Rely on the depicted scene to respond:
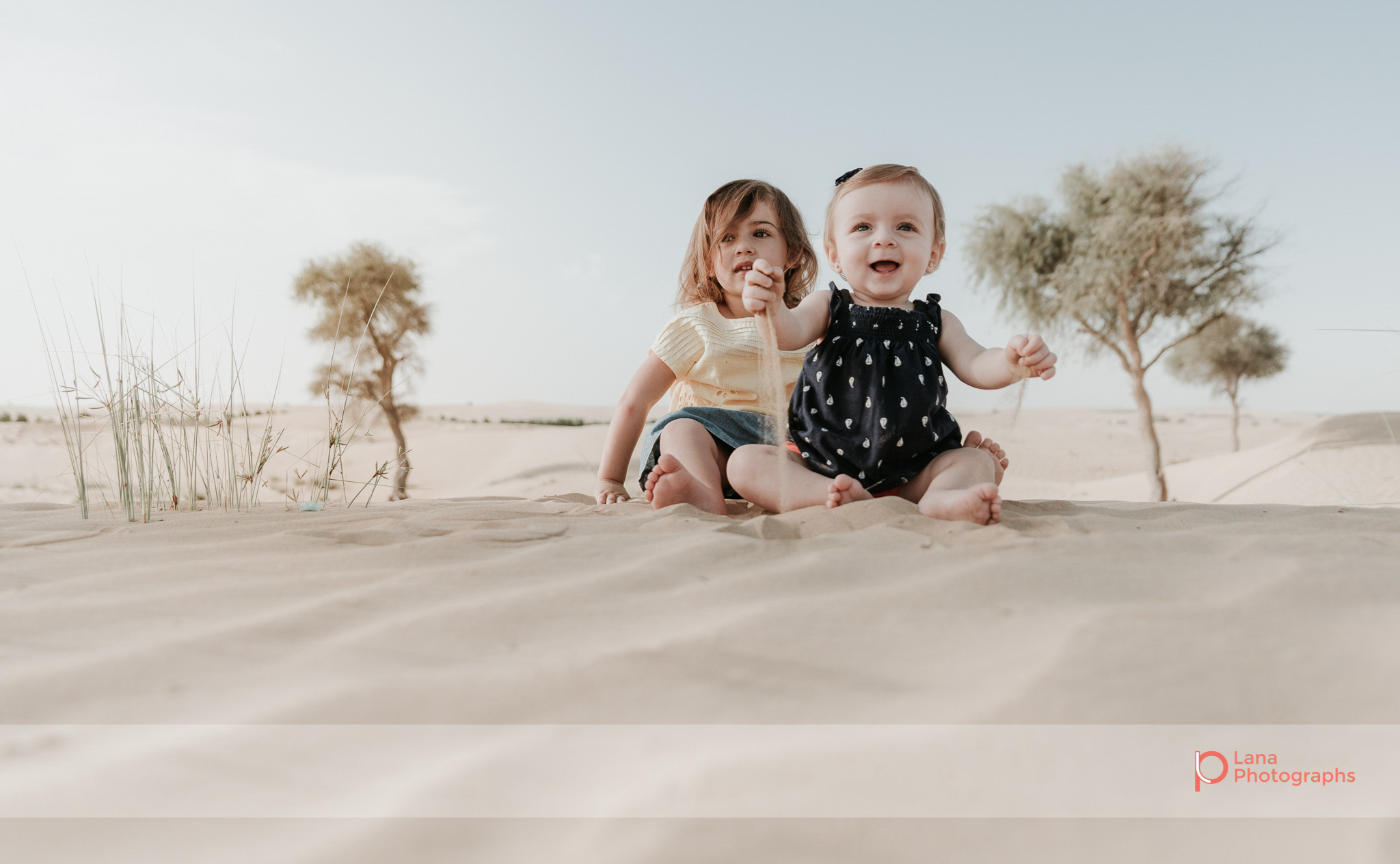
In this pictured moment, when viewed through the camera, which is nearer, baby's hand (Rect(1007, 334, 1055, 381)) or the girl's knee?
baby's hand (Rect(1007, 334, 1055, 381))

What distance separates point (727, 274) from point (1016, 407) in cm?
154

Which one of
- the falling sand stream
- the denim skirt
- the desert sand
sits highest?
the falling sand stream

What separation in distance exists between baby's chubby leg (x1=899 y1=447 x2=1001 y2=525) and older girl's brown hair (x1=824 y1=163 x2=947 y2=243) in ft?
2.51

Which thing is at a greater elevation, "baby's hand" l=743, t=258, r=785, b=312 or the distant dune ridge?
"baby's hand" l=743, t=258, r=785, b=312

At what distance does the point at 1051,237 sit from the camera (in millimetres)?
11398

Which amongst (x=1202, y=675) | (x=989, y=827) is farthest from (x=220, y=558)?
(x=1202, y=675)

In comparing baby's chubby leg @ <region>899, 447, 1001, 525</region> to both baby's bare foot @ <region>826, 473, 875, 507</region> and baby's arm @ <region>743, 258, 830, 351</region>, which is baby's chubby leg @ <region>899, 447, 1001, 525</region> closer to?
baby's bare foot @ <region>826, 473, 875, 507</region>

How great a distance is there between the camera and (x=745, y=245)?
3.45m

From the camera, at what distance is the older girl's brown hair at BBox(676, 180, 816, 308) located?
3.48 metres

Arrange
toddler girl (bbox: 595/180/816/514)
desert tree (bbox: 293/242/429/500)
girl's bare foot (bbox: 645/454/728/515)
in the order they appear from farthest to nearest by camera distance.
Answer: desert tree (bbox: 293/242/429/500) < toddler girl (bbox: 595/180/816/514) < girl's bare foot (bbox: 645/454/728/515)

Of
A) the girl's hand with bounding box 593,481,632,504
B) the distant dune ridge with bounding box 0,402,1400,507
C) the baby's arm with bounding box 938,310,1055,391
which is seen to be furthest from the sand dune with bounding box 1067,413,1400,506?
the girl's hand with bounding box 593,481,632,504

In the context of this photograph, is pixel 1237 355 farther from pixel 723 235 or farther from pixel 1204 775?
pixel 1204 775

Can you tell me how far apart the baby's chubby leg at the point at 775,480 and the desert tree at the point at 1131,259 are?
8640mm

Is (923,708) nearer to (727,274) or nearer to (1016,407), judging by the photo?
(1016,407)
